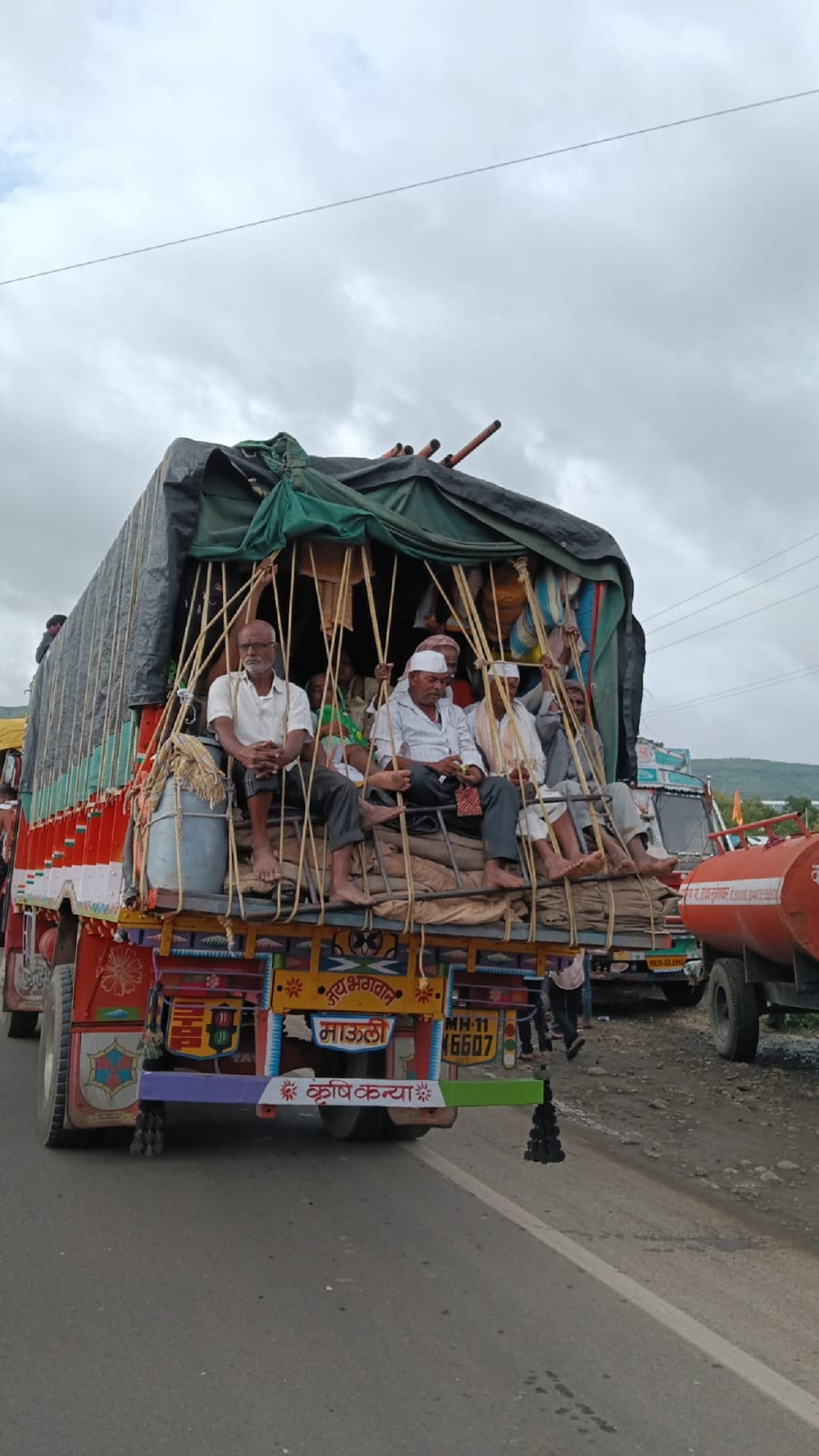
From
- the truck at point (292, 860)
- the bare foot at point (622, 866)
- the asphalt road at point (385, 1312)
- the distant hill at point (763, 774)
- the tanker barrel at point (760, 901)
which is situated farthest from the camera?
the distant hill at point (763, 774)

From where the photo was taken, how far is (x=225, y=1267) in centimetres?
462

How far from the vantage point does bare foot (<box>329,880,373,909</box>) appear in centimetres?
467

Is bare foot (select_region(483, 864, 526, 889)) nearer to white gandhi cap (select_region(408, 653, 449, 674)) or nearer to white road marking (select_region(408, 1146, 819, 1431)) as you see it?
white gandhi cap (select_region(408, 653, 449, 674))

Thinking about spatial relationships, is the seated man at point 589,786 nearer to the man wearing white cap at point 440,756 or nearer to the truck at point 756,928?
the man wearing white cap at point 440,756

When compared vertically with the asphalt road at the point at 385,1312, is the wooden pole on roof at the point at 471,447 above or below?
above

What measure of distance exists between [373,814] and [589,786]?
126 centimetres

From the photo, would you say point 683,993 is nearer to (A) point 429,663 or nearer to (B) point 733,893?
(B) point 733,893

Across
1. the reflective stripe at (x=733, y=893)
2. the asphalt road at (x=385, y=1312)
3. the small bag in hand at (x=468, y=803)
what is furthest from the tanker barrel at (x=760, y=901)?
the small bag in hand at (x=468, y=803)

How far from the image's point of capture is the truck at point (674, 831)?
40.7 feet

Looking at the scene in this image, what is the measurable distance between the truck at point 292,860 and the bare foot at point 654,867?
262mm

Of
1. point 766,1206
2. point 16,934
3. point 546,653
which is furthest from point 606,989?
point 546,653

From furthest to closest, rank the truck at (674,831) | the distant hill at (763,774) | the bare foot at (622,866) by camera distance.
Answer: the distant hill at (763,774) → the truck at (674,831) → the bare foot at (622,866)

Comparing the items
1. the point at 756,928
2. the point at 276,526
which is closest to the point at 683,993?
the point at 756,928

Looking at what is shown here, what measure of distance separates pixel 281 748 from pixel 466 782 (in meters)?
0.90
